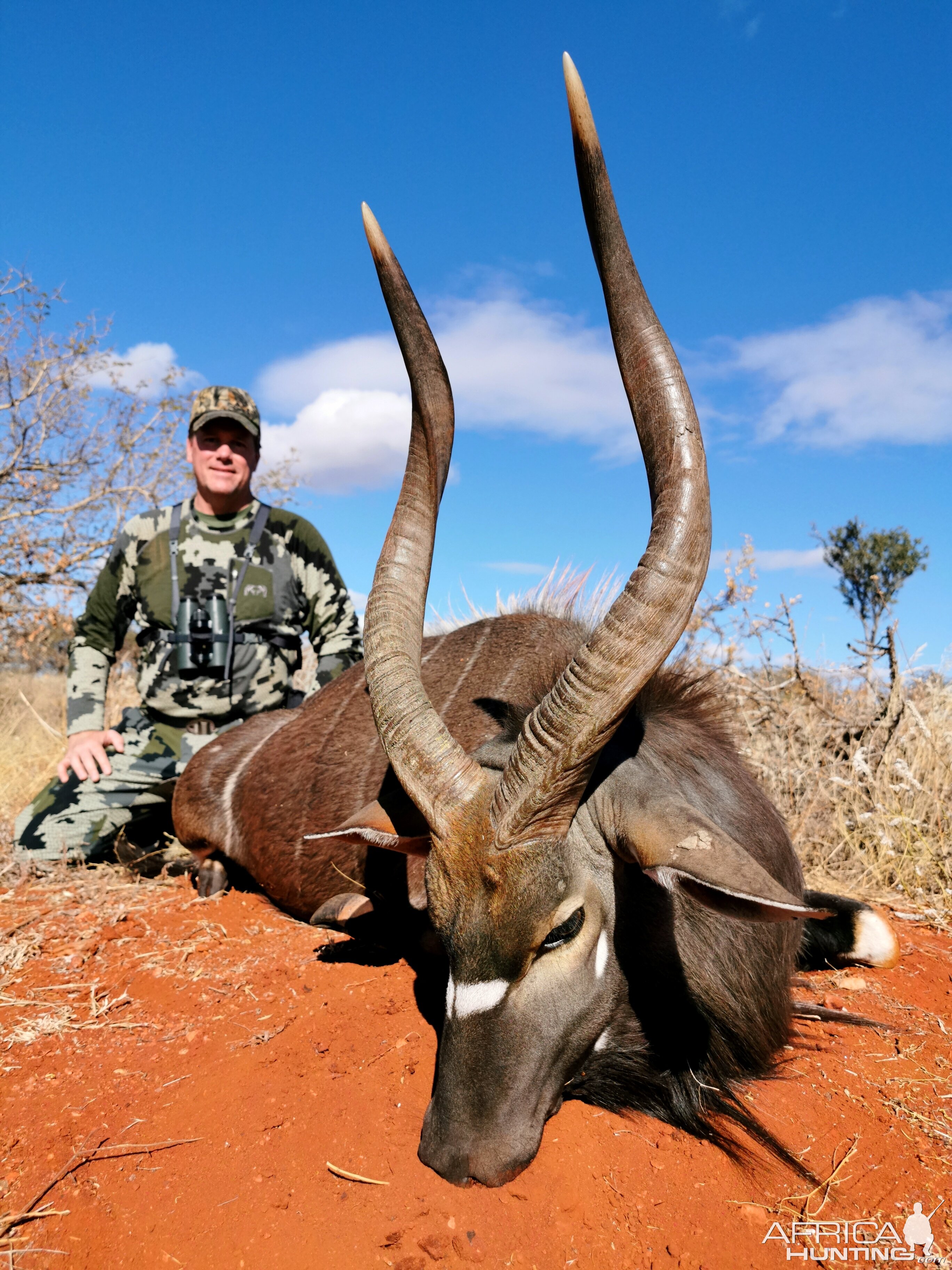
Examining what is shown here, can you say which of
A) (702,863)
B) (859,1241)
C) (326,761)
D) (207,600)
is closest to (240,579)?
(207,600)

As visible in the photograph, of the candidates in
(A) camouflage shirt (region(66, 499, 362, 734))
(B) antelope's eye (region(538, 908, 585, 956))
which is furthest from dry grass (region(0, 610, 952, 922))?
(B) antelope's eye (region(538, 908, 585, 956))

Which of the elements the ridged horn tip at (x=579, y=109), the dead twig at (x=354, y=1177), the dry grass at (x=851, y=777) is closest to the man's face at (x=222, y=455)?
the dry grass at (x=851, y=777)

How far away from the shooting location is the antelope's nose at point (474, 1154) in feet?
7.25

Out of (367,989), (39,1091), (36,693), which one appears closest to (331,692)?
(367,989)

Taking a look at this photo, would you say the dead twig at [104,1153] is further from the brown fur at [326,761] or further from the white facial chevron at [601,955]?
the brown fur at [326,761]

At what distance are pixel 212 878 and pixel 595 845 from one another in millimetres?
3208

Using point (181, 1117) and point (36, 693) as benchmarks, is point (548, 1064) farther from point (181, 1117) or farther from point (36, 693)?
point (36, 693)

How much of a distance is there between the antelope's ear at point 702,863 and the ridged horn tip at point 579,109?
73.5 inches

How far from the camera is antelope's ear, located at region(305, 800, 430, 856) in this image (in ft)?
9.08

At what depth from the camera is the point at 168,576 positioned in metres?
5.82

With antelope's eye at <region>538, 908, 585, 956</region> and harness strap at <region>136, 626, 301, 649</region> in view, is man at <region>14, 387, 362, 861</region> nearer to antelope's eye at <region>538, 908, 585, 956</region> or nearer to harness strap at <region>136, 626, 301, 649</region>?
harness strap at <region>136, 626, 301, 649</region>

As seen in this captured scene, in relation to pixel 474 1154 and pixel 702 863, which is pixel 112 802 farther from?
pixel 702 863

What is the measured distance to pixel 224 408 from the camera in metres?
6.00

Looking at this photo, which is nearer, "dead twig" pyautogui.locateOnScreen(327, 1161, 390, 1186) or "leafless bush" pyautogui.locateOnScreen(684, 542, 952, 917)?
"dead twig" pyautogui.locateOnScreen(327, 1161, 390, 1186)
